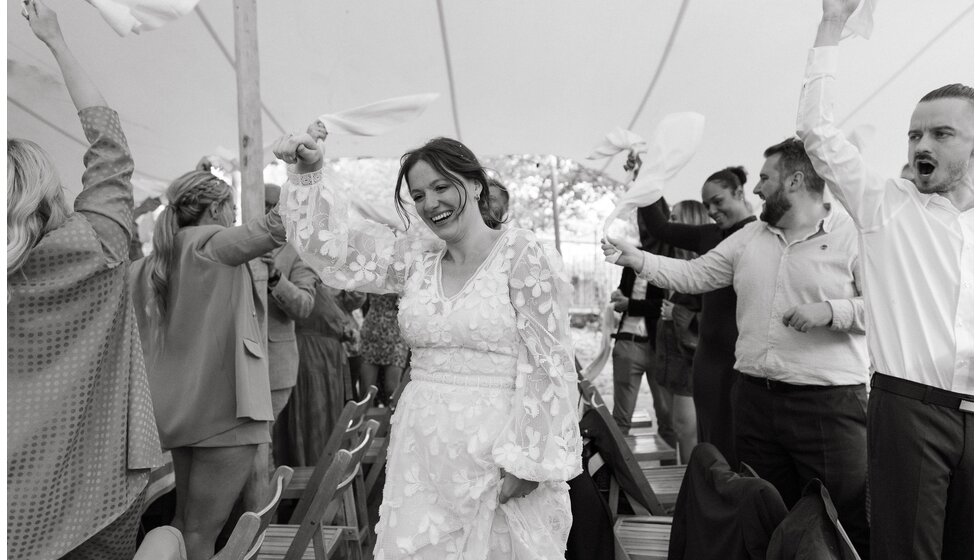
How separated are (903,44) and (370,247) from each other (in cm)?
370

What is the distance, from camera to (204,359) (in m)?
2.36

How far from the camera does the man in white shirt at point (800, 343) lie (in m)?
2.50

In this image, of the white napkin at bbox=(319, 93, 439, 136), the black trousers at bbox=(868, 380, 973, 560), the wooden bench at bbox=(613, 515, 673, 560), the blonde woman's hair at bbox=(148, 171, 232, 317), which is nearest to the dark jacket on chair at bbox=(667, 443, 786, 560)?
the black trousers at bbox=(868, 380, 973, 560)

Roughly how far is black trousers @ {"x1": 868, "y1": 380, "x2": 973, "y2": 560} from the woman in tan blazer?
5.78 feet

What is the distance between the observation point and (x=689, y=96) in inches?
200

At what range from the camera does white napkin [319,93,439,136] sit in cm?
225

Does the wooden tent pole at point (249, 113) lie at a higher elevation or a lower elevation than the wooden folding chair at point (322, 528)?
higher

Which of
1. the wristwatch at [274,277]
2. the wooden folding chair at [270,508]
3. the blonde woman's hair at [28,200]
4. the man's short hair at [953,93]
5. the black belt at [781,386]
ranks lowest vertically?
the wooden folding chair at [270,508]

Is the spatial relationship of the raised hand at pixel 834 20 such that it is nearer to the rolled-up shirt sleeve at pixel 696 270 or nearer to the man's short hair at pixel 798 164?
the man's short hair at pixel 798 164

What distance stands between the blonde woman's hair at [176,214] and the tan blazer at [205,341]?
27 millimetres

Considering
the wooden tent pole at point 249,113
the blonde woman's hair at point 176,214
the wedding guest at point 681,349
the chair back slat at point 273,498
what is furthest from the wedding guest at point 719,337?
the blonde woman's hair at point 176,214

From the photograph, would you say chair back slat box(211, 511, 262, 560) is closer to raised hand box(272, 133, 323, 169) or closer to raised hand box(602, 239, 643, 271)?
raised hand box(272, 133, 323, 169)

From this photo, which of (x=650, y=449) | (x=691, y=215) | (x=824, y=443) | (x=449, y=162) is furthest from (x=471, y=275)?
(x=691, y=215)

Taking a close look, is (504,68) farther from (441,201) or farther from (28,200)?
(28,200)
